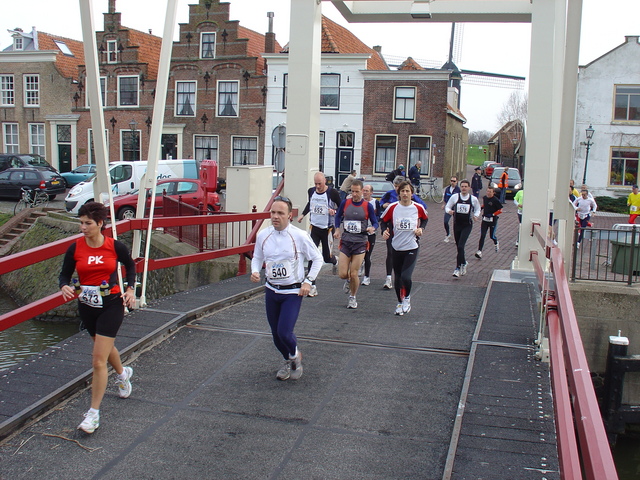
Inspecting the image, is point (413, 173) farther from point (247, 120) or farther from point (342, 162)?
point (247, 120)

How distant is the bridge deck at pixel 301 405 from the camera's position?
4.44 metres

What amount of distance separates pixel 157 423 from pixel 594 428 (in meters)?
3.38

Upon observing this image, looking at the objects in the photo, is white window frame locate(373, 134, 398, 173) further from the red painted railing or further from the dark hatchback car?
the red painted railing

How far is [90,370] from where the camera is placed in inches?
227

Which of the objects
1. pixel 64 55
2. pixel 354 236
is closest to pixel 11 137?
pixel 64 55

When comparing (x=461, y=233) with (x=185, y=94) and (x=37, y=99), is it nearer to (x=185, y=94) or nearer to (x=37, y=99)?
(x=185, y=94)

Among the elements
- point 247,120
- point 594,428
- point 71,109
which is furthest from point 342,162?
point 594,428

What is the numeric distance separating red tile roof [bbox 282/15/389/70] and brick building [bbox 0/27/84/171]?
14878 millimetres

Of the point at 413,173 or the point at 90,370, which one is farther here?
the point at 413,173

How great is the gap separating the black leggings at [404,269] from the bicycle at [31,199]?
20698 millimetres

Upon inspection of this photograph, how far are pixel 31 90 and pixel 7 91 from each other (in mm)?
1705

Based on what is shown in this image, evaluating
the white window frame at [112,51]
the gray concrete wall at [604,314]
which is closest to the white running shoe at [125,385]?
the gray concrete wall at [604,314]

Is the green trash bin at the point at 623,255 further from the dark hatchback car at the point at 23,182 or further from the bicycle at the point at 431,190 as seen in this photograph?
the dark hatchback car at the point at 23,182

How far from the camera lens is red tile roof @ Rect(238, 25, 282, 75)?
36.9 m
